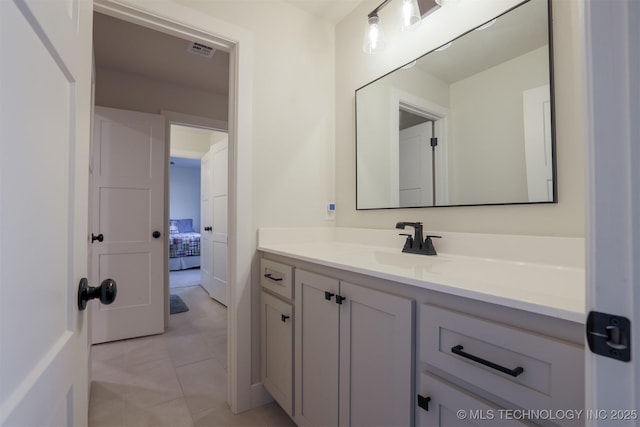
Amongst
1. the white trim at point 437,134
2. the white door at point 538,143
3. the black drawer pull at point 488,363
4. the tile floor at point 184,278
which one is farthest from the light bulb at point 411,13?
the tile floor at point 184,278

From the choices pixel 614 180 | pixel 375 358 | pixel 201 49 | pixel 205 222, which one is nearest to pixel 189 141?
pixel 205 222

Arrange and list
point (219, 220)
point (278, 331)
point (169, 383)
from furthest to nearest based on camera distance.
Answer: point (219, 220) < point (169, 383) < point (278, 331)

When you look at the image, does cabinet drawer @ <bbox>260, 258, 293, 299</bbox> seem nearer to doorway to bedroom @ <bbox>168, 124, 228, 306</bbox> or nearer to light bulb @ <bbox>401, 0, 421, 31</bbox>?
light bulb @ <bbox>401, 0, 421, 31</bbox>

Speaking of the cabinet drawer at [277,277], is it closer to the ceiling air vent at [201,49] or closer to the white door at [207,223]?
the ceiling air vent at [201,49]

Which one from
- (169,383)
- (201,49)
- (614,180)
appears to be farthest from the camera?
(201,49)

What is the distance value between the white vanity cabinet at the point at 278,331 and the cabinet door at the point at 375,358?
39cm

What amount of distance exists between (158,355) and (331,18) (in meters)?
2.76

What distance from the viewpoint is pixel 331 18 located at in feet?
6.72

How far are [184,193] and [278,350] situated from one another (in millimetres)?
7292

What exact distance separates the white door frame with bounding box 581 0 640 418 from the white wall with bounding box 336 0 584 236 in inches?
3.3

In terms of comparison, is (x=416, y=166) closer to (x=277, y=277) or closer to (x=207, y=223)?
(x=277, y=277)

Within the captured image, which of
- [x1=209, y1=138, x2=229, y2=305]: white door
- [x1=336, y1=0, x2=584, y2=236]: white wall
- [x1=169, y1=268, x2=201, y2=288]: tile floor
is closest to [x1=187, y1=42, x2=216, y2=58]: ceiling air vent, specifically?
[x1=336, y1=0, x2=584, y2=236]: white wall

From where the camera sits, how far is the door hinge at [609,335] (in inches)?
13.5

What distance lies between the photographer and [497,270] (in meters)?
1.06
